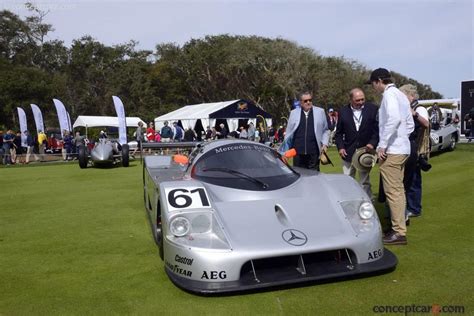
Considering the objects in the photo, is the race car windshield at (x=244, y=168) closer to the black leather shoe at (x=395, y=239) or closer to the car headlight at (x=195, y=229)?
the car headlight at (x=195, y=229)

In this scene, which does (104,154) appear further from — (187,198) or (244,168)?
(187,198)

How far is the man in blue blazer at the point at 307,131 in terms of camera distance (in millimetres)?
5969

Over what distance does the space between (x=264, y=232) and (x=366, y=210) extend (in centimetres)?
106

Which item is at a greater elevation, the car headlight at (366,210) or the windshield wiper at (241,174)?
the windshield wiper at (241,174)

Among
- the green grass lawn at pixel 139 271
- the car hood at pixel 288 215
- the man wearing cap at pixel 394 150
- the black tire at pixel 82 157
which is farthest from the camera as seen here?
the black tire at pixel 82 157

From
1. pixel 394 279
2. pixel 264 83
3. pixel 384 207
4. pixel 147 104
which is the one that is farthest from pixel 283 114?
pixel 394 279

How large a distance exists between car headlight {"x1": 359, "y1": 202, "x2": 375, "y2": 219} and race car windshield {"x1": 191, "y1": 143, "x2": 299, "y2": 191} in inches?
30.5

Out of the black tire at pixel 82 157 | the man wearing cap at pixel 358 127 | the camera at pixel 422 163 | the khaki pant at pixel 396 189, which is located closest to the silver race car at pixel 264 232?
the khaki pant at pixel 396 189

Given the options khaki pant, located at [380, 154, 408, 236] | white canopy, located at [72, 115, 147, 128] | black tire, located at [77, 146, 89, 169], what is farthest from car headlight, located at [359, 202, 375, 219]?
white canopy, located at [72, 115, 147, 128]

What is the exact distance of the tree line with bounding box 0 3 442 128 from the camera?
43.1 meters

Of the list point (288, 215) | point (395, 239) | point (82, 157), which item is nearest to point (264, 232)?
point (288, 215)

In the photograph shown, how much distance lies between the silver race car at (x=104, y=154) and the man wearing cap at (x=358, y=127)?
1038 cm

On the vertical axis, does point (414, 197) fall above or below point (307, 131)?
below

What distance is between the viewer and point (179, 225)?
3670 mm
